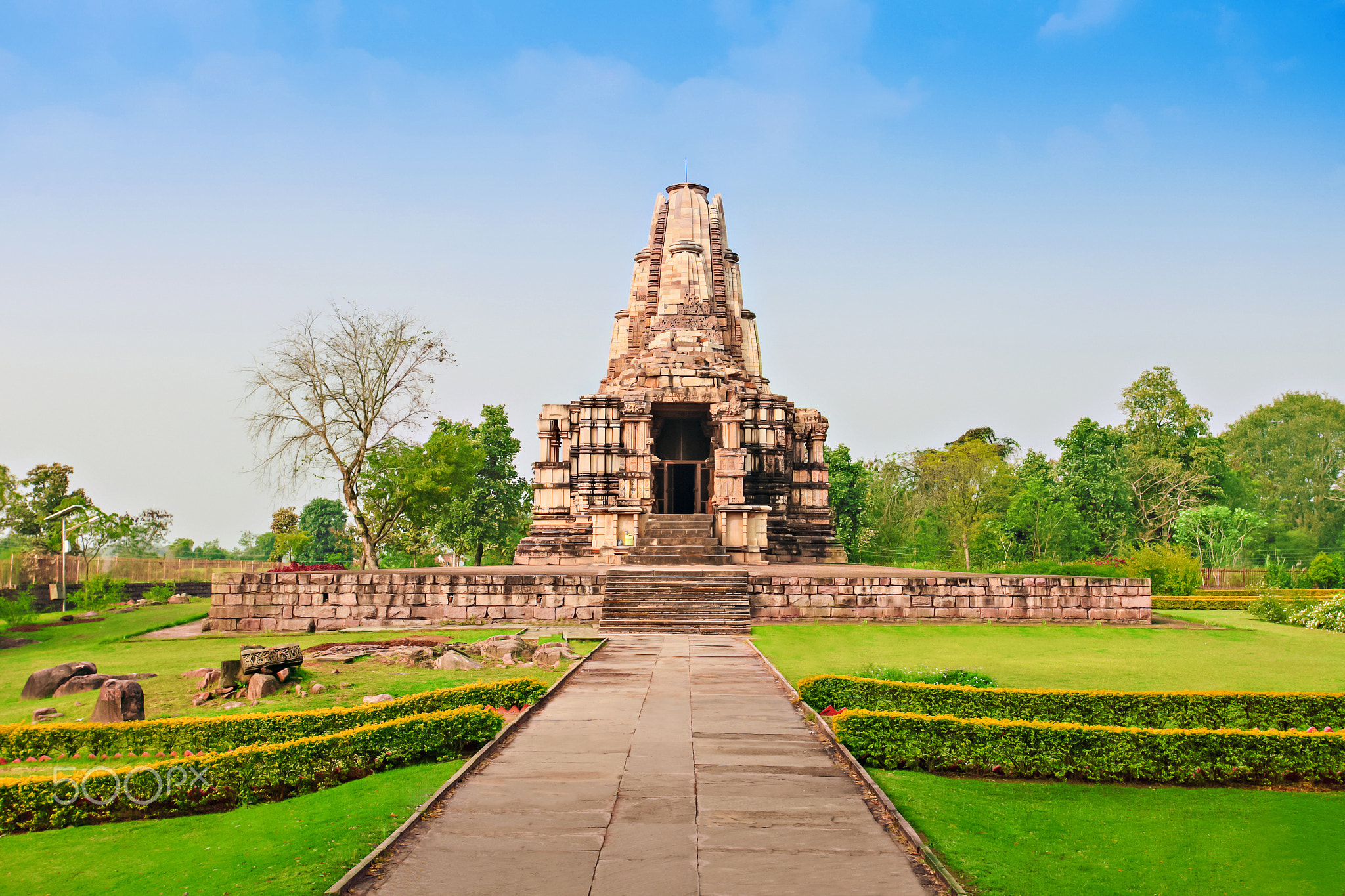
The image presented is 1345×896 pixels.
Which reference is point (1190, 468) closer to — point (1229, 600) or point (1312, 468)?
point (1312, 468)

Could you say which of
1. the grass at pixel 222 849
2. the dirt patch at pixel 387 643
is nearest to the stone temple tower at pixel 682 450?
the dirt patch at pixel 387 643

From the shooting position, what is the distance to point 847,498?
43062mm

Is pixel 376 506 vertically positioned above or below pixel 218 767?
above

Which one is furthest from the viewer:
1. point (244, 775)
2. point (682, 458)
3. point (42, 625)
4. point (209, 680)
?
point (682, 458)

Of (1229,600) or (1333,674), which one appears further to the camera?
(1229,600)

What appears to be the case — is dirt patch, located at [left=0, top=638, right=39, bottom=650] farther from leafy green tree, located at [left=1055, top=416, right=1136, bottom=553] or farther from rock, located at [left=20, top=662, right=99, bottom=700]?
leafy green tree, located at [left=1055, top=416, right=1136, bottom=553]

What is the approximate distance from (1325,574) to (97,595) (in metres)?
39.9

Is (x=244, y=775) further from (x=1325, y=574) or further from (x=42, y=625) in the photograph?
(x=1325, y=574)

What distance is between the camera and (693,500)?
2853cm

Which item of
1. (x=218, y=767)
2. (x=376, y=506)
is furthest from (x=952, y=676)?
(x=376, y=506)

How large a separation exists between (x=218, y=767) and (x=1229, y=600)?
2642 cm

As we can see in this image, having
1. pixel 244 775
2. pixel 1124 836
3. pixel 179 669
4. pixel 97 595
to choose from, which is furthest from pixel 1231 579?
pixel 97 595

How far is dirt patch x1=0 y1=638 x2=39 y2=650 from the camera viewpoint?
14.5 m

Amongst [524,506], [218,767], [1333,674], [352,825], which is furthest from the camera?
[524,506]
